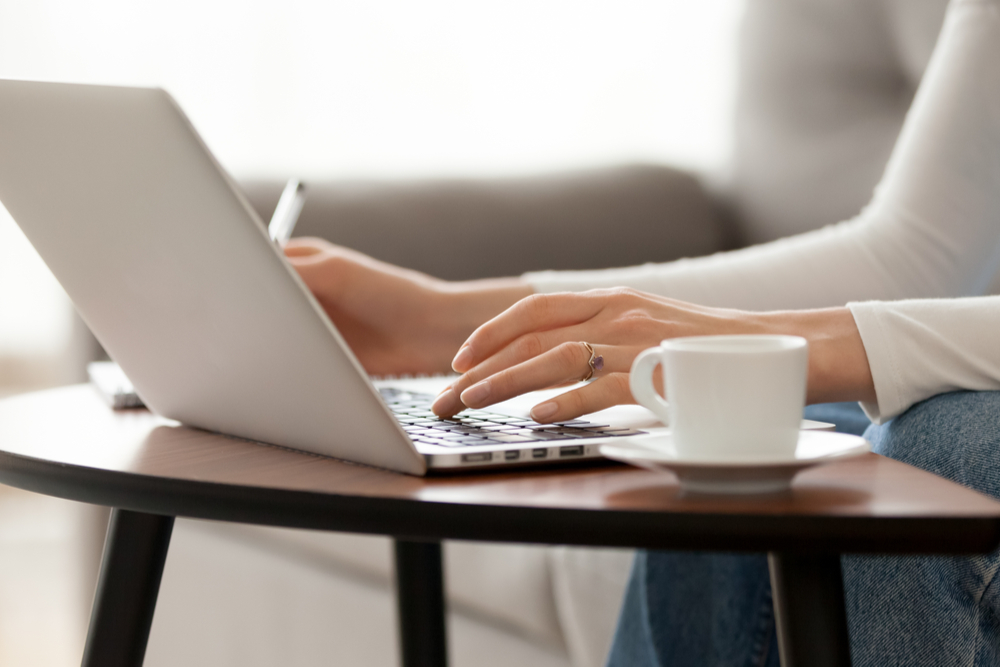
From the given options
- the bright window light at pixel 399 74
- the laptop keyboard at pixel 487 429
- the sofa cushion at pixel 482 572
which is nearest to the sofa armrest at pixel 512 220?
the bright window light at pixel 399 74

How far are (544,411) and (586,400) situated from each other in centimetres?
2

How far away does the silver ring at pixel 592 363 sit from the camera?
0.50m

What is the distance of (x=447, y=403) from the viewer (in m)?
0.49

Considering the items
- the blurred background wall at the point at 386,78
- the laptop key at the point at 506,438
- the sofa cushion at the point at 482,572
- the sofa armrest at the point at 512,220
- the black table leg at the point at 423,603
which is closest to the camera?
the laptop key at the point at 506,438

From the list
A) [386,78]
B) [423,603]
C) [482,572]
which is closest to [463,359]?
[423,603]

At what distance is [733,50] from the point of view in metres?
1.79

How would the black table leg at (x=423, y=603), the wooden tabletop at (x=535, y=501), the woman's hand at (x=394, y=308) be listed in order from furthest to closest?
the woman's hand at (x=394, y=308) → the black table leg at (x=423, y=603) → the wooden tabletop at (x=535, y=501)

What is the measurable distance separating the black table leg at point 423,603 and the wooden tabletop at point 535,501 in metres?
0.25

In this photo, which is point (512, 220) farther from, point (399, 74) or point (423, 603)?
point (423, 603)

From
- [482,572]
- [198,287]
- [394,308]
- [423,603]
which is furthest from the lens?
[482,572]

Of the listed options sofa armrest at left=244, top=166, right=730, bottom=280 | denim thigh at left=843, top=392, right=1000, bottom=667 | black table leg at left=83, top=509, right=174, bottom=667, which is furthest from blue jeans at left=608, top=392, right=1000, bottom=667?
sofa armrest at left=244, top=166, right=730, bottom=280

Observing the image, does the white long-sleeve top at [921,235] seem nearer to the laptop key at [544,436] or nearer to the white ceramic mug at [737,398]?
the laptop key at [544,436]

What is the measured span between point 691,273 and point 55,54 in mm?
1560

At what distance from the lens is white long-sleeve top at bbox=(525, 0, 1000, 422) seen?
935mm
